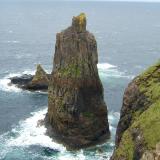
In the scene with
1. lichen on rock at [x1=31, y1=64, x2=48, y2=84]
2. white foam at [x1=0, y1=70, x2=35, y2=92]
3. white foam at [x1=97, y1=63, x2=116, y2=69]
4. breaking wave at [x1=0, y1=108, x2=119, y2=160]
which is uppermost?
lichen on rock at [x1=31, y1=64, x2=48, y2=84]

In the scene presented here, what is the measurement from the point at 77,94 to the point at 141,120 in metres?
37.8

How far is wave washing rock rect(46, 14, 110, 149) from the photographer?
82062 mm

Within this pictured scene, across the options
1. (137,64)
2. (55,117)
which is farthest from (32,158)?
(137,64)

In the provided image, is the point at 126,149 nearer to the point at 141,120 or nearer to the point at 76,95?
the point at 141,120

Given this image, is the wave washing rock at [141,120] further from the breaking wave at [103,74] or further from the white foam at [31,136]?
the breaking wave at [103,74]

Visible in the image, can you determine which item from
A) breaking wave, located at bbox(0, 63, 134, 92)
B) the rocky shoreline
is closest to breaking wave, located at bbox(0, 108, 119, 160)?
the rocky shoreline

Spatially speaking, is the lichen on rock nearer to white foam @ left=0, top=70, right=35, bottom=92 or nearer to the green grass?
white foam @ left=0, top=70, right=35, bottom=92

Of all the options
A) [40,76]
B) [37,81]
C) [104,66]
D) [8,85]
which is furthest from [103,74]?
[8,85]

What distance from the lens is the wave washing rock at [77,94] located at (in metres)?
82.1

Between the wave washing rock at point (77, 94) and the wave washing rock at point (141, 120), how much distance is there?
28.3 m

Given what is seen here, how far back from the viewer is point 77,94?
82.0 m

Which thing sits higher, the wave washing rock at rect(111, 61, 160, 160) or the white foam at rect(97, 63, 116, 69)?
the wave washing rock at rect(111, 61, 160, 160)

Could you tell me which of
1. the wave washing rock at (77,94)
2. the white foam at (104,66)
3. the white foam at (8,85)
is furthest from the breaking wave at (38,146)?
the white foam at (104,66)

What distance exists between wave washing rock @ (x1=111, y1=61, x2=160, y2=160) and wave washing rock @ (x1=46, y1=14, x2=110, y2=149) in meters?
28.3
